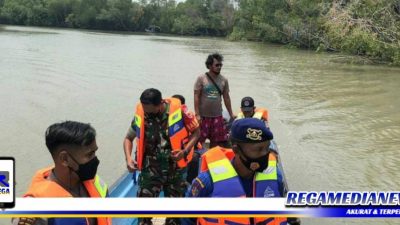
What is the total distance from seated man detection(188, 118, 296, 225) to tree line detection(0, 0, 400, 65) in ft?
59.6

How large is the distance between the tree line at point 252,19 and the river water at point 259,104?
64.1 inches

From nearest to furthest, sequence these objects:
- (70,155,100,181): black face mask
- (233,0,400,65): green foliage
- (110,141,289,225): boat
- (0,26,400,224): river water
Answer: (70,155,100,181): black face mask < (110,141,289,225): boat < (0,26,400,224): river water < (233,0,400,65): green foliage

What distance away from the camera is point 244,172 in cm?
212

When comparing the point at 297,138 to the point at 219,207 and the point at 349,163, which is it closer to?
the point at 349,163

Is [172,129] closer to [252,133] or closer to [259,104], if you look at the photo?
[252,133]

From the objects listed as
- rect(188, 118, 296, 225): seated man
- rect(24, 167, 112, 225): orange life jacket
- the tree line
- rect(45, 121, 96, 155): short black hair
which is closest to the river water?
the tree line

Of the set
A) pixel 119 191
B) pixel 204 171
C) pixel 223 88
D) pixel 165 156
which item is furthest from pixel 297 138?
pixel 204 171

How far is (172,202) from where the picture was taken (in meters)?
Answer: 1.98

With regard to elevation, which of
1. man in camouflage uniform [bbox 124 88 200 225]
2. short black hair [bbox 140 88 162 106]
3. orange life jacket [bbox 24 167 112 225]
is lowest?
man in camouflage uniform [bbox 124 88 200 225]

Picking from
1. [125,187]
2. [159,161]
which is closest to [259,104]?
[125,187]

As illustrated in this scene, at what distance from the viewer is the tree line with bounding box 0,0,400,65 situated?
19.3 m

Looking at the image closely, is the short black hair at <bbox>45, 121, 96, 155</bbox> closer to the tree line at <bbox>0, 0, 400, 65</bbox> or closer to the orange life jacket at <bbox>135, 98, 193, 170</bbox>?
the orange life jacket at <bbox>135, 98, 193, 170</bbox>

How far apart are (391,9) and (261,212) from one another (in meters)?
19.3

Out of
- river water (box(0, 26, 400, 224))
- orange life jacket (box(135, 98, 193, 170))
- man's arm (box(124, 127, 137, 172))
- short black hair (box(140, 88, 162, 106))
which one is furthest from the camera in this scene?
river water (box(0, 26, 400, 224))
